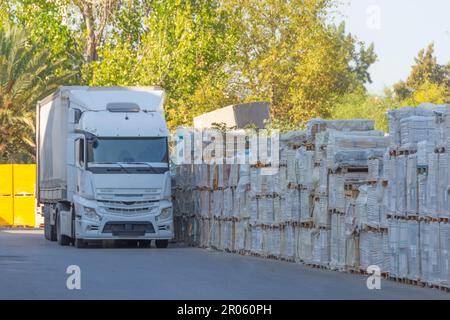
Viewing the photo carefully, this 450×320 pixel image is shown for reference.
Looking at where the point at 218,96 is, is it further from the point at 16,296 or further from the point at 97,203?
the point at 16,296

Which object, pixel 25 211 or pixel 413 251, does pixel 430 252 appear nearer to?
pixel 413 251

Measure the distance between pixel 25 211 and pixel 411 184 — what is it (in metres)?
32.4

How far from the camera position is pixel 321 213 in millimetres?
23781

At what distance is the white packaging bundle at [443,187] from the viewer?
60.5 ft

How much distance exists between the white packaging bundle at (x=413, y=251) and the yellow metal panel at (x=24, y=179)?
32.1m

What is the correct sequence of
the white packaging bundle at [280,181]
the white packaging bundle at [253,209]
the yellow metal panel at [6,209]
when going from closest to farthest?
the white packaging bundle at [280,181] → the white packaging bundle at [253,209] → the yellow metal panel at [6,209]

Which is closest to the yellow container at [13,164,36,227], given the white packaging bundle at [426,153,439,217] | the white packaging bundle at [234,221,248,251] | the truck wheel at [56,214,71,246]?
the truck wheel at [56,214,71,246]

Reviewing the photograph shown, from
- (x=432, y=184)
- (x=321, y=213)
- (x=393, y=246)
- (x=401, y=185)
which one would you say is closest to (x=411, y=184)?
(x=401, y=185)

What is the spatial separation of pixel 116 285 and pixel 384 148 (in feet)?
20.3

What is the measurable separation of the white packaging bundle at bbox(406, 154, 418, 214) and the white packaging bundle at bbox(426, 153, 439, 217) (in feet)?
1.82

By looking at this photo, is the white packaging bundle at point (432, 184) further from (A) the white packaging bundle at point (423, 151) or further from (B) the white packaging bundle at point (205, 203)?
(B) the white packaging bundle at point (205, 203)

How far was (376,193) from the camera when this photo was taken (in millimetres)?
21438

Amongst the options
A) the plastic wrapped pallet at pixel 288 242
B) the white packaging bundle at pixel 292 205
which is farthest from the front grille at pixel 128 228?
the white packaging bundle at pixel 292 205
